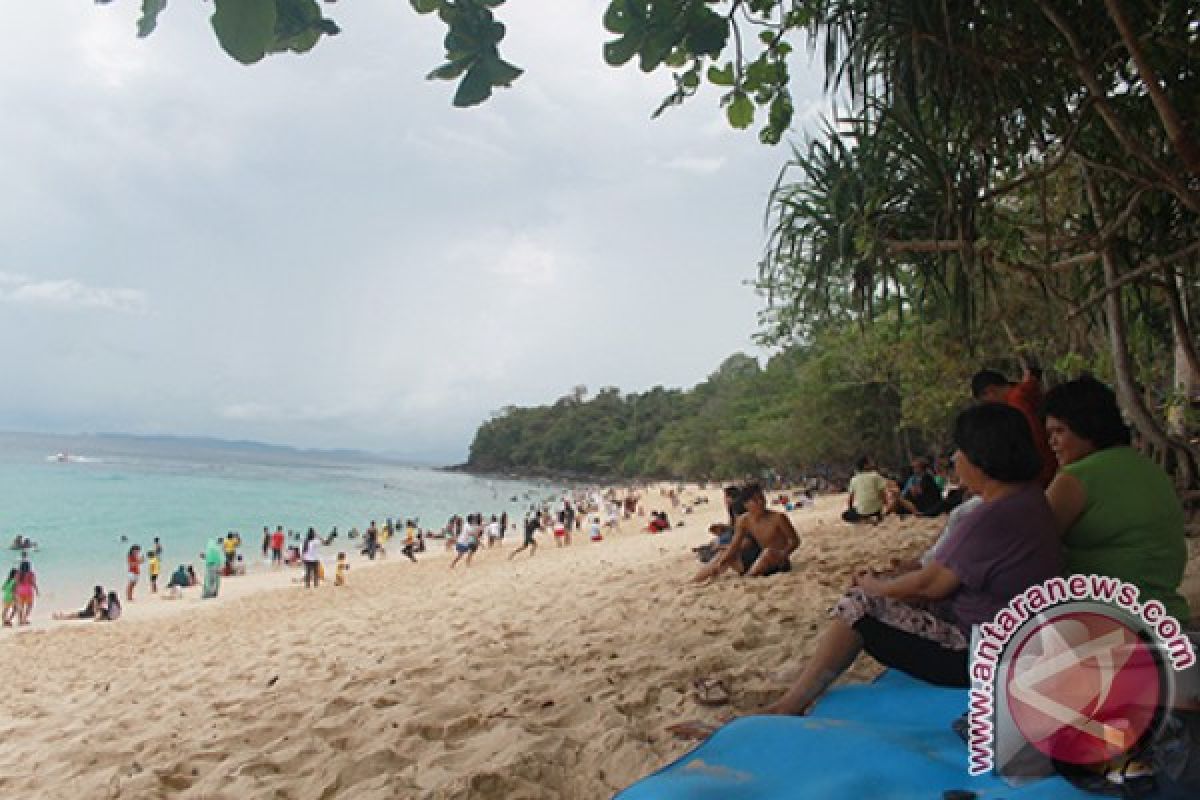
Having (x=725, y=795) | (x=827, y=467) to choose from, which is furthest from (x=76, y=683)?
(x=827, y=467)

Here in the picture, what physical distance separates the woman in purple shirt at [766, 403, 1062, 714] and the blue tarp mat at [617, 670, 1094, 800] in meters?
0.13

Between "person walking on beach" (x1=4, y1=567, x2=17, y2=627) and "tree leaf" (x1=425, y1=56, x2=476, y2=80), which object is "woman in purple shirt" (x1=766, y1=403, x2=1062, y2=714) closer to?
"tree leaf" (x1=425, y1=56, x2=476, y2=80)

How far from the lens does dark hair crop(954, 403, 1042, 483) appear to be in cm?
166

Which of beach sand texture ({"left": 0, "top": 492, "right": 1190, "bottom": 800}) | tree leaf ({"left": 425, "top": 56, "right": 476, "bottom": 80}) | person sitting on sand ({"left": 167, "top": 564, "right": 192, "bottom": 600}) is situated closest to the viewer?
tree leaf ({"left": 425, "top": 56, "right": 476, "bottom": 80})

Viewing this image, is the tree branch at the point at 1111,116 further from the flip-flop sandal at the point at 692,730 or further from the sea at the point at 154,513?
the sea at the point at 154,513

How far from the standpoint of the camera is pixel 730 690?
7.00ft

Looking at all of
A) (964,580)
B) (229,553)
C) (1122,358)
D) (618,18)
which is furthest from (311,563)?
(964,580)

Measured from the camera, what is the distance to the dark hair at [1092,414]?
68.7 inches

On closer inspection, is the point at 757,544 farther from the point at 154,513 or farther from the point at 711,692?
the point at 154,513

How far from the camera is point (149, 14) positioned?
127 centimetres

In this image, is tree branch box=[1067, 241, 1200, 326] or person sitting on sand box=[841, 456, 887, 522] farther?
person sitting on sand box=[841, 456, 887, 522]

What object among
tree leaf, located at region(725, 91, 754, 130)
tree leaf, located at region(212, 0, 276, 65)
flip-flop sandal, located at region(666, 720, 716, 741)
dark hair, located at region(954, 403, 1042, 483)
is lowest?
flip-flop sandal, located at region(666, 720, 716, 741)

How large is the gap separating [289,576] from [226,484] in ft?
130

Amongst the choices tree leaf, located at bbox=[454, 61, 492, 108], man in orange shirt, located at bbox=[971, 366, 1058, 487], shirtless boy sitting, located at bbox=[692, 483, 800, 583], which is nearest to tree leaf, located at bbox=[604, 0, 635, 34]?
tree leaf, located at bbox=[454, 61, 492, 108]
